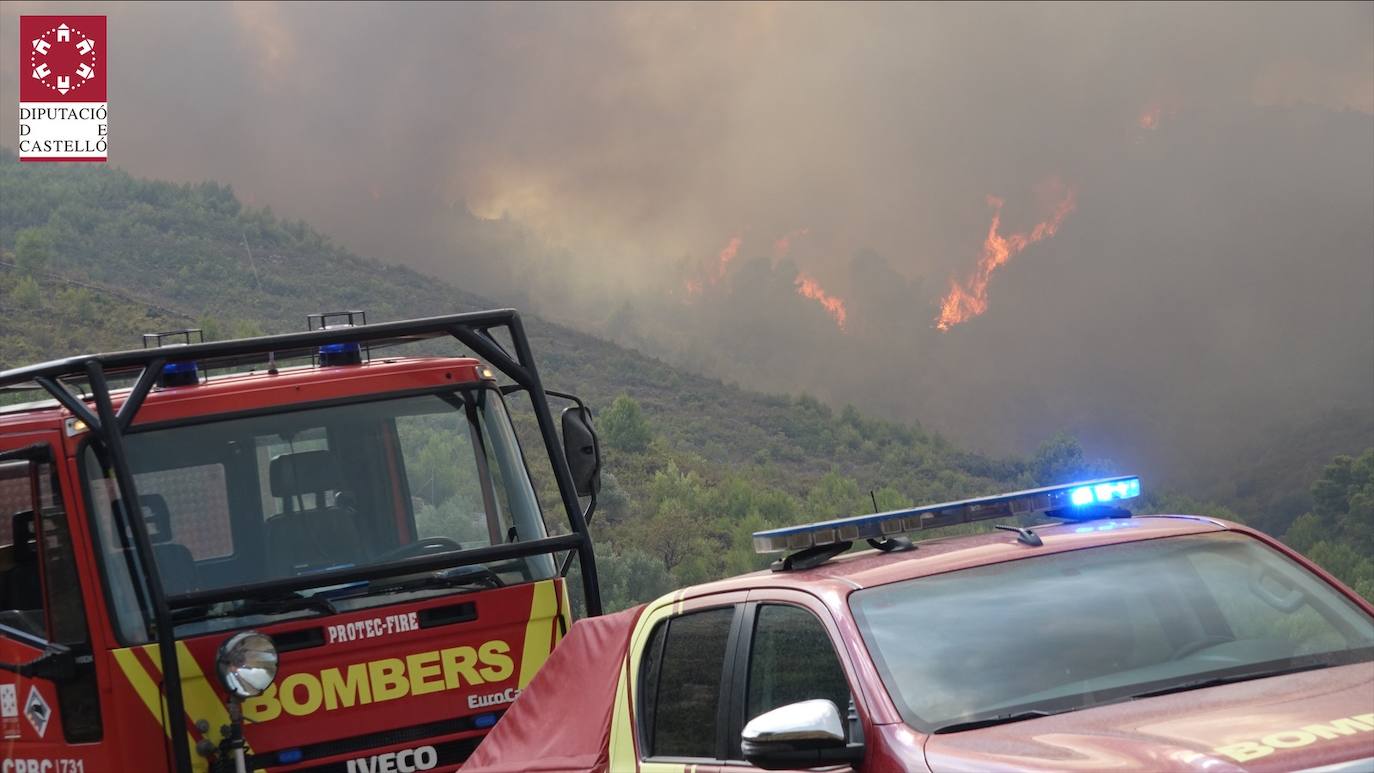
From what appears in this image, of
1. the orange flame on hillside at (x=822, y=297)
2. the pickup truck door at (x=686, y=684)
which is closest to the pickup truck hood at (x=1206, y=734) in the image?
the pickup truck door at (x=686, y=684)

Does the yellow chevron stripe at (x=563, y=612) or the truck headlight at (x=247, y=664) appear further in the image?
the yellow chevron stripe at (x=563, y=612)

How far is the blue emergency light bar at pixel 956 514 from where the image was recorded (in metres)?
5.04

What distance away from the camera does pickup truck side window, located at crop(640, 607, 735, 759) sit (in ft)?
16.0

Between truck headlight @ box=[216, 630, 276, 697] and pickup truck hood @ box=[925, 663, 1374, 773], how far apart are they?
13.6ft

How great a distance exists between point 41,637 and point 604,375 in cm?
7037

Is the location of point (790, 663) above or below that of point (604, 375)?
below

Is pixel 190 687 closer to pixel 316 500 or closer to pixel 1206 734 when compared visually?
pixel 316 500

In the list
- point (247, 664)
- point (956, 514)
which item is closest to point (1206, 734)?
point (956, 514)

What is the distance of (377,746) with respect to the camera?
786 cm

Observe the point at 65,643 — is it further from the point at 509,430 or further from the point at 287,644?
the point at 509,430

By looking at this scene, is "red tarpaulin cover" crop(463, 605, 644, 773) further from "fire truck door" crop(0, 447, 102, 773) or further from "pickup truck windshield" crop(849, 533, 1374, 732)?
"fire truck door" crop(0, 447, 102, 773)

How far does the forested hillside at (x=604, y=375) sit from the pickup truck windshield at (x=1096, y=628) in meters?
28.1

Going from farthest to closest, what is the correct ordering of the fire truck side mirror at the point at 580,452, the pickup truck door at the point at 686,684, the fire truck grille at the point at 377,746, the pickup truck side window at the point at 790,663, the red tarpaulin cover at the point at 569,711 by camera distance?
1. the fire truck side mirror at the point at 580,452
2. the fire truck grille at the point at 377,746
3. the red tarpaulin cover at the point at 569,711
4. the pickup truck door at the point at 686,684
5. the pickup truck side window at the point at 790,663

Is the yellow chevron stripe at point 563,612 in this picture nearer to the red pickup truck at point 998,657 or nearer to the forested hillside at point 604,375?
the red pickup truck at point 998,657
